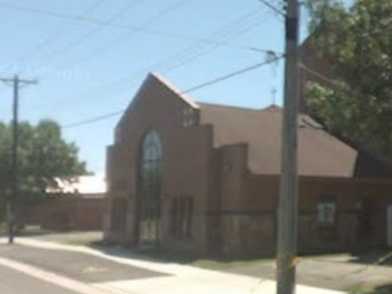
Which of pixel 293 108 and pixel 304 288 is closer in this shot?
pixel 293 108

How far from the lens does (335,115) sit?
2033cm

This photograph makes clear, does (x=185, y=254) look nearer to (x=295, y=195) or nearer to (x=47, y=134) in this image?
(x=295, y=195)

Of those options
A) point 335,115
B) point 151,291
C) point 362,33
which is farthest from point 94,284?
point 362,33

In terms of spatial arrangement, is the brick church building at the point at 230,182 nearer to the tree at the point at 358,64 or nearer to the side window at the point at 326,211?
the side window at the point at 326,211

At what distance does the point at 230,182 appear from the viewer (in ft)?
108

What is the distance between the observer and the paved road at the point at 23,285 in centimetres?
2180

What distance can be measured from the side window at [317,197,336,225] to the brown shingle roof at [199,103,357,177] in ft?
3.71

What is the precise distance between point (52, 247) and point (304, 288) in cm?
2038

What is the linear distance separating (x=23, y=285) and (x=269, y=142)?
14.3 metres

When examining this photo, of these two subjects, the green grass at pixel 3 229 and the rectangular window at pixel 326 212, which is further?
the green grass at pixel 3 229

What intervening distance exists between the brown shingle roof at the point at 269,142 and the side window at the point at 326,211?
113cm

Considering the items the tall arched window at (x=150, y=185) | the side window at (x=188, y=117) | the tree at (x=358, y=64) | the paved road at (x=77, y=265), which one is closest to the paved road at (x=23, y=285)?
the paved road at (x=77, y=265)

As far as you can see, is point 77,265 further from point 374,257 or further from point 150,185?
point 374,257

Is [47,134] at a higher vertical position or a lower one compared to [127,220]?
higher
